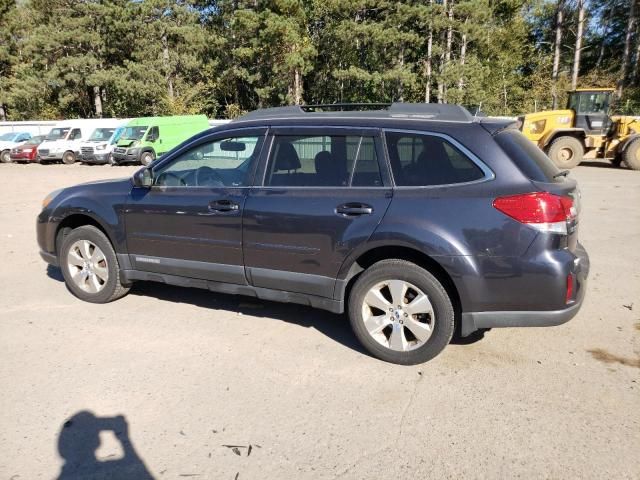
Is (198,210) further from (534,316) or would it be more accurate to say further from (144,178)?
(534,316)

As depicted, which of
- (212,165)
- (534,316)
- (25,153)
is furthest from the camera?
(25,153)

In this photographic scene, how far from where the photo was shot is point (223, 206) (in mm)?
4152

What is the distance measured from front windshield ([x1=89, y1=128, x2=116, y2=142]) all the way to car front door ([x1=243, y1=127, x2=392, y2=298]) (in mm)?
23907

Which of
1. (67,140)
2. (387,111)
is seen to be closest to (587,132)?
(387,111)

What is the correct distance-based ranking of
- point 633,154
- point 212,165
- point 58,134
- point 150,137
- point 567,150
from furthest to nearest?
point 58,134 < point 150,137 < point 567,150 < point 633,154 < point 212,165

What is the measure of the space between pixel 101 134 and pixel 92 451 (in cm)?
2561

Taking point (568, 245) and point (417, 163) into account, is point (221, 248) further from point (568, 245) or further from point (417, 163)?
point (568, 245)

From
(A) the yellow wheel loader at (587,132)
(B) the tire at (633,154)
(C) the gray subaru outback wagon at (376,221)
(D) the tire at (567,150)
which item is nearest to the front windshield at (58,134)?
(A) the yellow wheel loader at (587,132)

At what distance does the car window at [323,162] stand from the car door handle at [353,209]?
0.18 meters

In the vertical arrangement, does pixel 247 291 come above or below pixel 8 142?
above

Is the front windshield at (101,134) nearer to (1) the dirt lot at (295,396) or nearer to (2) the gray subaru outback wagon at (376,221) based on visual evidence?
(1) the dirt lot at (295,396)

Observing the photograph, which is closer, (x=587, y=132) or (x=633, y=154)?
(x=633, y=154)

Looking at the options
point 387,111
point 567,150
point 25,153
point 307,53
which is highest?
point 307,53

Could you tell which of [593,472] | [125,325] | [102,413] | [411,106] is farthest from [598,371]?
[125,325]
